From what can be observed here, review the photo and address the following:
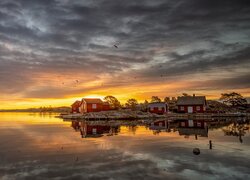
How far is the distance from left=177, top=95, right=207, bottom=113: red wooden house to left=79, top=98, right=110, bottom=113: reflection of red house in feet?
87.7

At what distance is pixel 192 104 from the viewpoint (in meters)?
84.8

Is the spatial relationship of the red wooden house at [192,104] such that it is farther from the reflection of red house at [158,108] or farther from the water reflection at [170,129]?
the water reflection at [170,129]

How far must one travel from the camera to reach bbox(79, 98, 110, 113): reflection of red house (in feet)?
293

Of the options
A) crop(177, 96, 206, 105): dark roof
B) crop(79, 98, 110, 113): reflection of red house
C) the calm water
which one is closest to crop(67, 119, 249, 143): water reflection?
the calm water

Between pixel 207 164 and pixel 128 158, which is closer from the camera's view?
pixel 207 164

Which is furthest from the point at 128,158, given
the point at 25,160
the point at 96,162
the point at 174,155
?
the point at 25,160

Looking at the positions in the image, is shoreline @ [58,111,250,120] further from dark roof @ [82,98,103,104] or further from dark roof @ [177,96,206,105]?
dark roof @ [82,98,103,104]

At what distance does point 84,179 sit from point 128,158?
6.22 metres

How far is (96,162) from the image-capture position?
1950 cm

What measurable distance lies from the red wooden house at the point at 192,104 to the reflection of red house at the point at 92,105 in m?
26.7

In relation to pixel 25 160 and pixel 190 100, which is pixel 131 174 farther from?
pixel 190 100

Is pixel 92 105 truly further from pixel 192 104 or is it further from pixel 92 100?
pixel 192 104

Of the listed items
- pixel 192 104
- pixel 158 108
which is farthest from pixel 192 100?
pixel 158 108

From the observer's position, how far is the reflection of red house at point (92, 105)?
293ft
